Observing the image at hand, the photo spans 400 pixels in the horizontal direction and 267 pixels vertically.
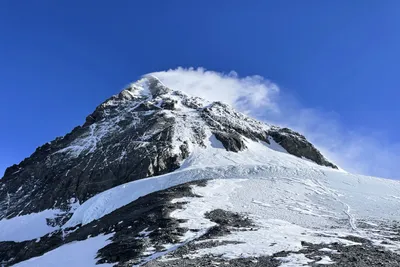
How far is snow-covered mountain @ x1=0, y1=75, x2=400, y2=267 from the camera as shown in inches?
965

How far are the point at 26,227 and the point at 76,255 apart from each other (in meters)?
34.5

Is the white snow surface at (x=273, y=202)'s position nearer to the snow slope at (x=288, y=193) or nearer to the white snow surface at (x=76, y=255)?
the snow slope at (x=288, y=193)

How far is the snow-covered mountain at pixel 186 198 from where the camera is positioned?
80.4 ft

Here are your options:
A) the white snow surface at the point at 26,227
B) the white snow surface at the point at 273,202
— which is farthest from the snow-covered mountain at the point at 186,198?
the white snow surface at the point at 26,227

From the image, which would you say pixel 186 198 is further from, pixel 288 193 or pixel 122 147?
pixel 122 147

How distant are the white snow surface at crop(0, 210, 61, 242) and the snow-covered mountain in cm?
27

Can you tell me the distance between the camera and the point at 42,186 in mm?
72000

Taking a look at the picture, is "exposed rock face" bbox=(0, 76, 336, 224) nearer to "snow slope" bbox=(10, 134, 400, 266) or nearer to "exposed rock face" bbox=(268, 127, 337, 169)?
"exposed rock face" bbox=(268, 127, 337, 169)

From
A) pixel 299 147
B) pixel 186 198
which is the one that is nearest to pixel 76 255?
pixel 186 198

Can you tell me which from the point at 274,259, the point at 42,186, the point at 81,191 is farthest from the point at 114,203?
the point at 274,259

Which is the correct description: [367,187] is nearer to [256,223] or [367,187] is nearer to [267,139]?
[256,223]

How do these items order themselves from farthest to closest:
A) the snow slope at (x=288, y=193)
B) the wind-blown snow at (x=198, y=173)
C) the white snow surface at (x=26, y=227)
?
the white snow surface at (x=26, y=227) → the wind-blown snow at (x=198, y=173) → the snow slope at (x=288, y=193)

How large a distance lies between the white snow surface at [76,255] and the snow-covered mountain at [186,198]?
0.17 m

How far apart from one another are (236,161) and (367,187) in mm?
23525
